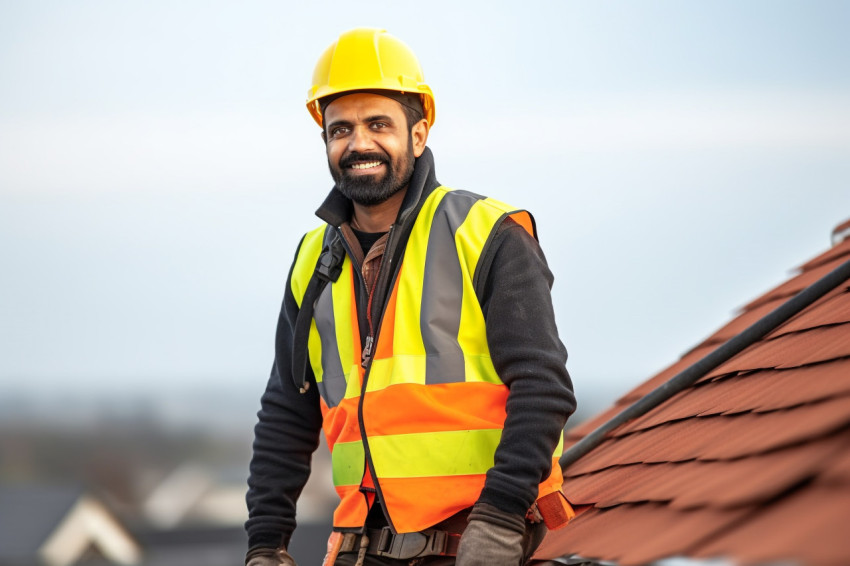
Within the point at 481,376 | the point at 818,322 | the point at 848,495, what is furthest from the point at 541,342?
the point at 848,495

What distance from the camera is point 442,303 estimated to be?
319 cm

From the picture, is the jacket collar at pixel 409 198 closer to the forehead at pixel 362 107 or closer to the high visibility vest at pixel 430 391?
the high visibility vest at pixel 430 391

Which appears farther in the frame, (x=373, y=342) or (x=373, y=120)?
(x=373, y=120)

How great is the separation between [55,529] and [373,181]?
26878mm

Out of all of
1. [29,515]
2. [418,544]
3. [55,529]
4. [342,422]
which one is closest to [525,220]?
[342,422]

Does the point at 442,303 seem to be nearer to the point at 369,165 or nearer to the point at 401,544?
the point at 369,165

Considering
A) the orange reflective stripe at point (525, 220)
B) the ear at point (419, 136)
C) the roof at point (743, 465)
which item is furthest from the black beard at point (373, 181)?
the roof at point (743, 465)

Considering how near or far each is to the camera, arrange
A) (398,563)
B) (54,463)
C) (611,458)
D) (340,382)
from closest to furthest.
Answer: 1. (398,563)
2. (340,382)
3. (611,458)
4. (54,463)

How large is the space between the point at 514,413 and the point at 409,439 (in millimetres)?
326

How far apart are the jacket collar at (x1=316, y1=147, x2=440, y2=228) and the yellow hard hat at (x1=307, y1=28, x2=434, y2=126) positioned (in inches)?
9.2

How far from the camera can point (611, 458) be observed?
13.0 feet

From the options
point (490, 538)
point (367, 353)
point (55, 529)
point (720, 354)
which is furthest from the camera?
point (55, 529)

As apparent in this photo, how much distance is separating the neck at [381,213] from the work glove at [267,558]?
1090 millimetres

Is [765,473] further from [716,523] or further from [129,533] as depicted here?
[129,533]
